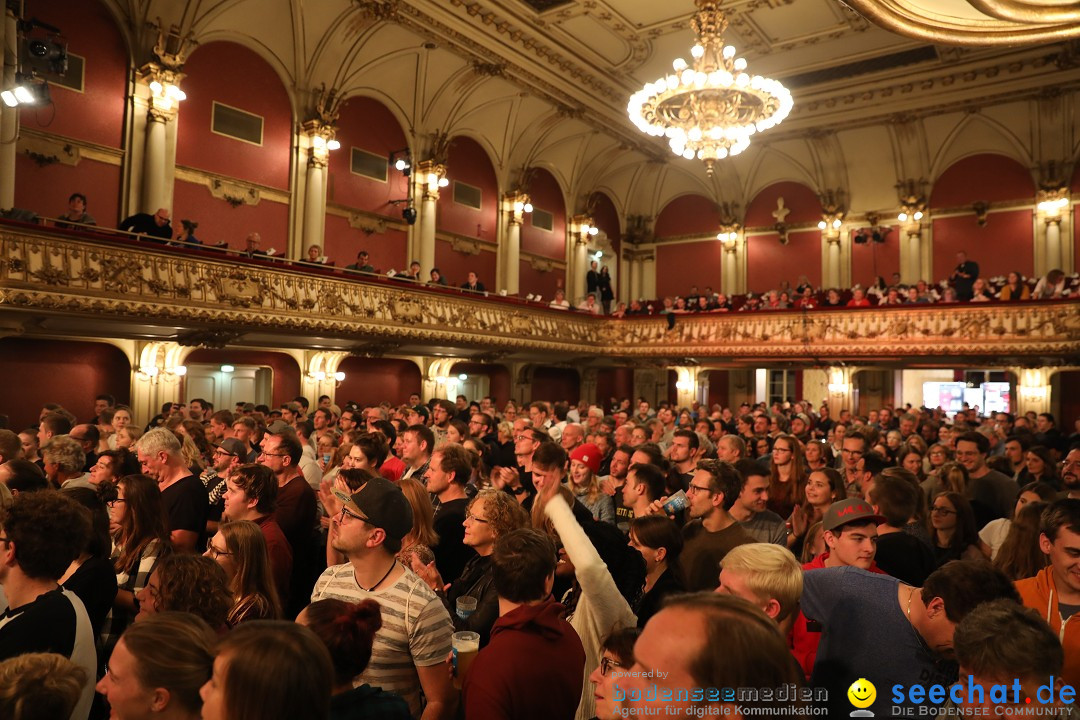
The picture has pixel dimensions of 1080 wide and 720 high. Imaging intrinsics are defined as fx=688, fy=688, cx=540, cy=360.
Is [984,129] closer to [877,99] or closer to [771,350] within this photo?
[877,99]

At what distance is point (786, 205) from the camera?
23.2m

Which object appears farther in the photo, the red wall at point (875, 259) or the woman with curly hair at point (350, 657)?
the red wall at point (875, 259)

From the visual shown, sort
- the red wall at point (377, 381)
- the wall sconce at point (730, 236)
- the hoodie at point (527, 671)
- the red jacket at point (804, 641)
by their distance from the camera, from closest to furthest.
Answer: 1. the hoodie at point (527, 671)
2. the red jacket at point (804, 641)
3. the red wall at point (377, 381)
4. the wall sconce at point (730, 236)

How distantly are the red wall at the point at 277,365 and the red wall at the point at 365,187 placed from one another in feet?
9.78

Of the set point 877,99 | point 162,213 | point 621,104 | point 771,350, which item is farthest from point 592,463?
point 877,99

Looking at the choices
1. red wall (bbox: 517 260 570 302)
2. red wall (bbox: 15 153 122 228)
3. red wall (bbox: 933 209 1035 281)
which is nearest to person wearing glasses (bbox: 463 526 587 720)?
red wall (bbox: 15 153 122 228)

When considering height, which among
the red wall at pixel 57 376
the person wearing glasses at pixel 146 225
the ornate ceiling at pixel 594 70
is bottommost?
the red wall at pixel 57 376

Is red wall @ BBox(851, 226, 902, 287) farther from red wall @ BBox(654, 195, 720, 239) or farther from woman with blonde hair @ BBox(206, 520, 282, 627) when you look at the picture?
woman with blonde hair @ BBox(206, 520, 282, 627)

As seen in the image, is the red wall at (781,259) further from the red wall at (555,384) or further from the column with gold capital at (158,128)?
the column with gold capital at (158,128)

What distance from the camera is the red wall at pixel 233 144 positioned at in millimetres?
14016

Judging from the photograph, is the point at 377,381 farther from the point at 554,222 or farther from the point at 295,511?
the point at 295,511

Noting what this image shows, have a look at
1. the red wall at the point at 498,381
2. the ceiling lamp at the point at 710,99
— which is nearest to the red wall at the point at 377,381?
the red wall at the point at 498,381

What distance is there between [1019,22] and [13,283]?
38.6 feet

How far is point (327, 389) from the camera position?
15.0 meters
